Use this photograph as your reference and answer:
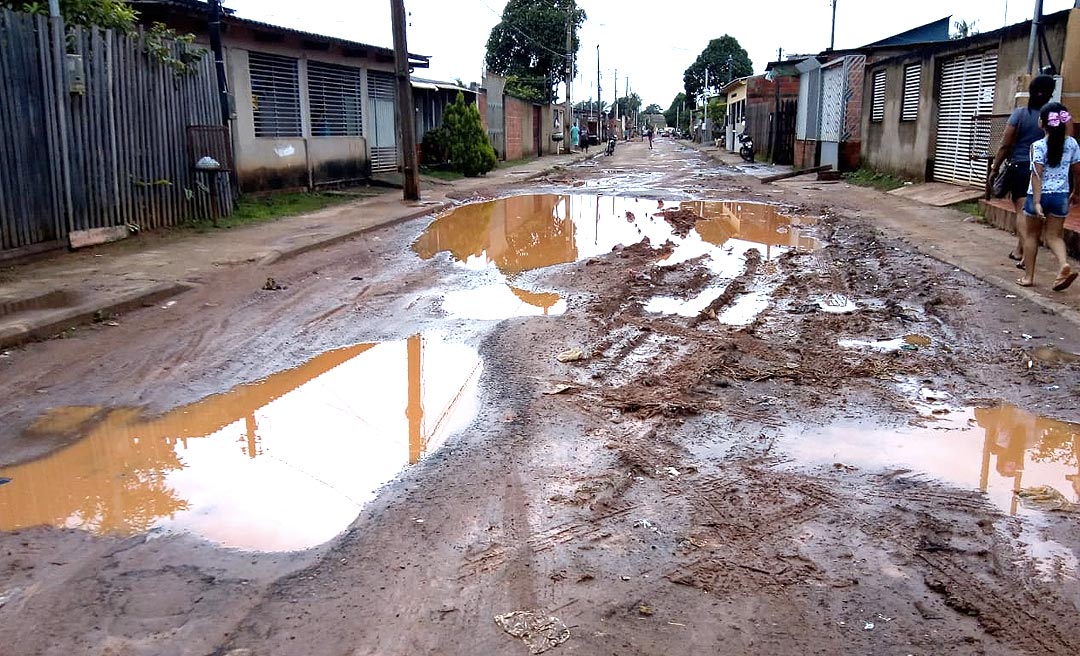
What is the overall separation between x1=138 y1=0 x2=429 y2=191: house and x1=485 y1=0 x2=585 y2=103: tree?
29979mm

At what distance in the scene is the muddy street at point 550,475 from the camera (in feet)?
9.19

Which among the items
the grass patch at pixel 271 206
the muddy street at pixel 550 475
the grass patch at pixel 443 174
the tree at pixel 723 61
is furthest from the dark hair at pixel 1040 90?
the tree at pixel 723 61

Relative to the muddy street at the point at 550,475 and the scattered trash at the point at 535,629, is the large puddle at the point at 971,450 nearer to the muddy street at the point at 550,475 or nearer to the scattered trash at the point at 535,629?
the muddy street at the point at 550,475

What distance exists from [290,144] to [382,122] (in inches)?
200

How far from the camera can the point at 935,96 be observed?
1711cm

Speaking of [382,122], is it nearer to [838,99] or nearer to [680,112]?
[838,99]

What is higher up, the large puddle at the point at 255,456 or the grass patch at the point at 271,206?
the grass patch at the point at 271,206

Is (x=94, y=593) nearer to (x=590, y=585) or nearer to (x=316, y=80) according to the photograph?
(x=590, y=585)

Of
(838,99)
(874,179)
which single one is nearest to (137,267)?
(874,179)

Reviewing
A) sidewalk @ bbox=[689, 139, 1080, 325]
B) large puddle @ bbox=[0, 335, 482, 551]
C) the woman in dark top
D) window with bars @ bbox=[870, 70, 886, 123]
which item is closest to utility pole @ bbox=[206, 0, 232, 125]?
large puddle @ bbox=[0, 335, 482, 551]

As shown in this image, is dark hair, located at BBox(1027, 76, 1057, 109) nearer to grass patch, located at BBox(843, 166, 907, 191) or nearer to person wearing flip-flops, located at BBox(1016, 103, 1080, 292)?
person wearing flip-flops, located at BBox(1016, 103, 1080, 292)

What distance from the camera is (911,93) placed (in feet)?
61.3

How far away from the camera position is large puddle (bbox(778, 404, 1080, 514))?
3.90 m

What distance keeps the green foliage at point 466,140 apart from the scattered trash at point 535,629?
2203 cm
